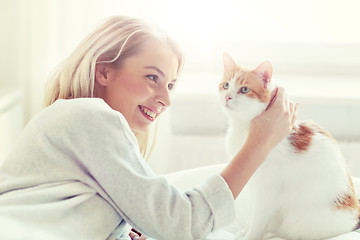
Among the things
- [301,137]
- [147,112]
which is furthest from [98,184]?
[301,137]

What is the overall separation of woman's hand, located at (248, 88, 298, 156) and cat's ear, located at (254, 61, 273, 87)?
34mm

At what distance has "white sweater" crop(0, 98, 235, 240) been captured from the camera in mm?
858

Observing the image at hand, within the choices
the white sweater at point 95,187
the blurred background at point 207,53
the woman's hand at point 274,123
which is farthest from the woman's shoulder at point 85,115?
the blurred background at point 207,53

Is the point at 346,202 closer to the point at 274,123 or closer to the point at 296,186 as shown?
the point at 296,186

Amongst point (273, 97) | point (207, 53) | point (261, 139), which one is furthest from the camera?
point (207, 53)

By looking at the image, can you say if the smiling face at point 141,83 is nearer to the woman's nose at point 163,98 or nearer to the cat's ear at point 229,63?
the woman's nose at point 163,98

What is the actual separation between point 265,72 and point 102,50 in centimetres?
38

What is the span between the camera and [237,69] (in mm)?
1154

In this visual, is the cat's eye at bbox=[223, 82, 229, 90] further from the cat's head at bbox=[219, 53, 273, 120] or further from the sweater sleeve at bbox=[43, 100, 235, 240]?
the sweater sleeve at bbox=[43, 100, 235, 240]

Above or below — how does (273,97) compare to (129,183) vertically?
above

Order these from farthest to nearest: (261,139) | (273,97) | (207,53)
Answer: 1. (207,53)
2. (273,97)
3. (261,139)

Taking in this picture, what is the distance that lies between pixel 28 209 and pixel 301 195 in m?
0.62

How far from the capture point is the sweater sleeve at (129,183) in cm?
86

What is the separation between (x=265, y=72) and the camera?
3.60 ft
